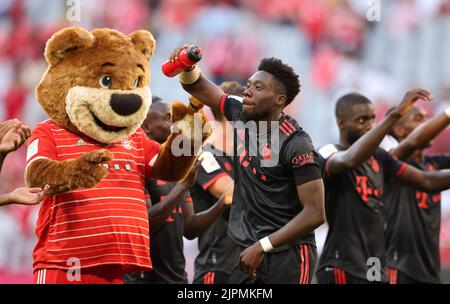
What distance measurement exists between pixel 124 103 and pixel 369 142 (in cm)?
201

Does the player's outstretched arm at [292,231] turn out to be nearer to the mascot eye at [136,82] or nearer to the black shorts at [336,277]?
the mascot eye at [136,82]

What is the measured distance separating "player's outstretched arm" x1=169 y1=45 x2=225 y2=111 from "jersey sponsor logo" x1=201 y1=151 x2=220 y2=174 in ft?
3.68

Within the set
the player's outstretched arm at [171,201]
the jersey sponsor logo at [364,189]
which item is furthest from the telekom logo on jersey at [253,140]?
the jersey sponsor logo at [364,189]

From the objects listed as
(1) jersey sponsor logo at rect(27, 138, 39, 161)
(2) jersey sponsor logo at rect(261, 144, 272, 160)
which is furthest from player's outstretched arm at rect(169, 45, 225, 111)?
(1) jersey sponsor logo at rect(27, 138, 39, 161)

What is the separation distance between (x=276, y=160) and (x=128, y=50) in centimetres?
107

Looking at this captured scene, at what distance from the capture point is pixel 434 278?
22.5ft

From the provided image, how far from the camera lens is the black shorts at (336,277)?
19.5ft

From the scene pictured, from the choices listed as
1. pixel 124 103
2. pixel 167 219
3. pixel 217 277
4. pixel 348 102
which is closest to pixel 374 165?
pixel 348 102

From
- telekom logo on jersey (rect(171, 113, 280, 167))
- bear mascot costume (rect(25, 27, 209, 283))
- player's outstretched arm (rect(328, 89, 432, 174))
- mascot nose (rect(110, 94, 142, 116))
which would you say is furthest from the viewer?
player's outstretched arm (rect(328, 89, 432, 174))

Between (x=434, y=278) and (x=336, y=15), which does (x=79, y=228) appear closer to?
(x=434, y=278)

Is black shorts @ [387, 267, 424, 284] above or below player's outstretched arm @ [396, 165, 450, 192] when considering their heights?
below

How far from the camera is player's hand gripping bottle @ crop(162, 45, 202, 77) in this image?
4570 millimetres

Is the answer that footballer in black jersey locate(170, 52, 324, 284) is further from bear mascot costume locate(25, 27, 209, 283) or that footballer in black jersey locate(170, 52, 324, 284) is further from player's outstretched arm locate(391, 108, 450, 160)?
player's outstretched arm locate(391, 108, 450, 160)

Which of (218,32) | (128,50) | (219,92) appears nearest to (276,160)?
(219,92)
